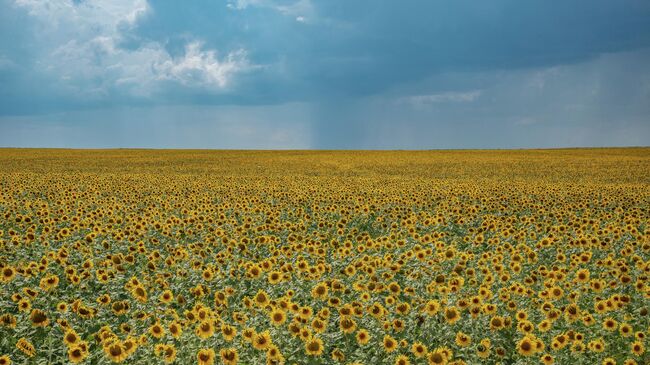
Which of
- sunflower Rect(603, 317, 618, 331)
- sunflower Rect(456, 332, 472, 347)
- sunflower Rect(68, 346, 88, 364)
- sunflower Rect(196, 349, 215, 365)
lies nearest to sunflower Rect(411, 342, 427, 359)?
sunflower Rect(456, 332, 472, 347)

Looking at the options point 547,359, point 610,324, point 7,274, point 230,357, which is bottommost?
point 547,359

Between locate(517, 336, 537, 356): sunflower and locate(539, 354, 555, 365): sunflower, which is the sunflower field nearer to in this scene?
locate(517, 336, 537, 356): sunflower

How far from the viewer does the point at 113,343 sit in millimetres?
5246

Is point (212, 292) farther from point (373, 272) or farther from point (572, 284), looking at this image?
point (572, 284)

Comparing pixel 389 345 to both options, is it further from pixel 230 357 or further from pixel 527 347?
pixel 230 357

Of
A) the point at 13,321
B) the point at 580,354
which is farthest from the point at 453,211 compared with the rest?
the point at 13,321

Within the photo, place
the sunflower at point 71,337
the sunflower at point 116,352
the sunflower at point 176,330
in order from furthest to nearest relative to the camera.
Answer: the sunflower at point 176,330, the sunflower at point 71,337, the sunflower at point 116,352

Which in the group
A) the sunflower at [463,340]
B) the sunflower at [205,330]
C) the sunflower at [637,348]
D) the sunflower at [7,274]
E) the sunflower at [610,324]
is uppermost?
the sunflower at [7,274]

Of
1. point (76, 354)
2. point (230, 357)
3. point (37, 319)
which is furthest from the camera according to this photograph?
point (37, 319)

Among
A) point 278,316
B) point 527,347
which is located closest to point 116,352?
point 278,316

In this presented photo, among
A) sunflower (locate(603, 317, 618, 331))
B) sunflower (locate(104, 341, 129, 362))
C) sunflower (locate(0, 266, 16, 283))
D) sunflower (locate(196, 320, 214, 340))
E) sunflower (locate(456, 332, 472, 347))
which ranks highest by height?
sunflower (locate(0, 266, 16, 283))

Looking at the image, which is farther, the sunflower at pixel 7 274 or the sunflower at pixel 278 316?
the sunflower at pixel 7 274

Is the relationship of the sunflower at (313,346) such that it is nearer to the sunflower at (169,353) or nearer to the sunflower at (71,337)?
the sunflower at (169,353)

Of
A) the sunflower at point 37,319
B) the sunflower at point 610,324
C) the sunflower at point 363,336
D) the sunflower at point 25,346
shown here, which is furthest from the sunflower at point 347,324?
the sunflower at point 37,319
